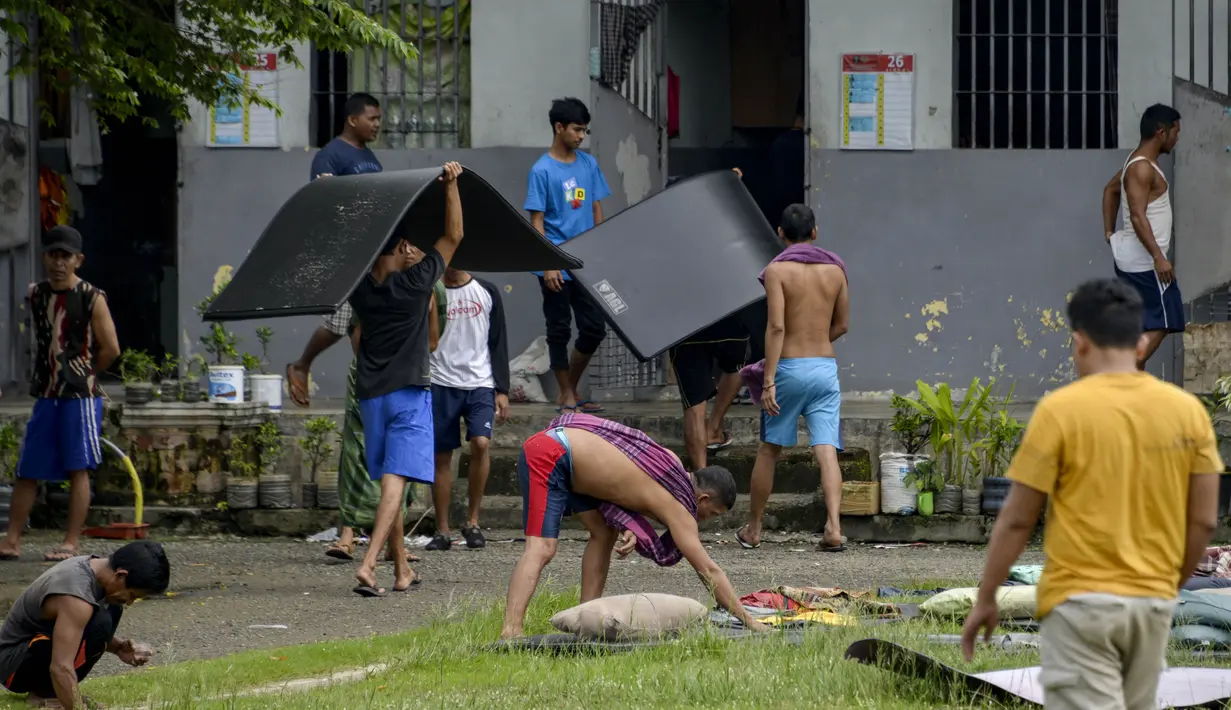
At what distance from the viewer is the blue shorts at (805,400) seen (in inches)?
387

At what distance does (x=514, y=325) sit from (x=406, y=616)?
509cm

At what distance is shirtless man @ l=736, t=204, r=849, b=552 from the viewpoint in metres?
9.78

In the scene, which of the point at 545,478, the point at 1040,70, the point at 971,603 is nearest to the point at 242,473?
the point at 545,478

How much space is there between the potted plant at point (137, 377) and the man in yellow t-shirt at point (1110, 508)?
7959 millimetres

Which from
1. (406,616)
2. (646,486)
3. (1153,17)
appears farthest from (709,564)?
(1153,17)

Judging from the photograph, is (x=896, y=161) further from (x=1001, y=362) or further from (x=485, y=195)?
(x=485, y=195)

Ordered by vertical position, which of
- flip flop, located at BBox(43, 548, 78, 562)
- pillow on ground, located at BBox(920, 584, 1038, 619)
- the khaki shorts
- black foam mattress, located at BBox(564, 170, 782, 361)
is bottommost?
flip flop, located at BBox(43, 548, 78, 562)

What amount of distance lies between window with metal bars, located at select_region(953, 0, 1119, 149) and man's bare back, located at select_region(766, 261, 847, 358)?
11.1 ft

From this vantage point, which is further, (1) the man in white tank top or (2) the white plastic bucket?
(2) the white plastic bucket

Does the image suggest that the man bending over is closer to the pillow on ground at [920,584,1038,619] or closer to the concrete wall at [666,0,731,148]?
the pillow on ground at [920,584,1038,619]

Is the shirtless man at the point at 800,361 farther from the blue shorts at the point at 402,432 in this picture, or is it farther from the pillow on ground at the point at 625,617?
the pillow on ground at the point at 625,617

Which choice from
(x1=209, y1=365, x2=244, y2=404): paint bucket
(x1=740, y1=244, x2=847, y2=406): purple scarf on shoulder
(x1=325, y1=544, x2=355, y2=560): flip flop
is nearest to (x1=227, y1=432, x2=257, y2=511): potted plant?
(x1=209, y1=365, x2=244, y2=404): paint bucket

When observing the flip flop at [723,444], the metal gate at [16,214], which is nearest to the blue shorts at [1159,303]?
the flip flop at [723,444]

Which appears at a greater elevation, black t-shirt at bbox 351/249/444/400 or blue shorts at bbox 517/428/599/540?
black t-shirt at bbox 351/249/444/400
